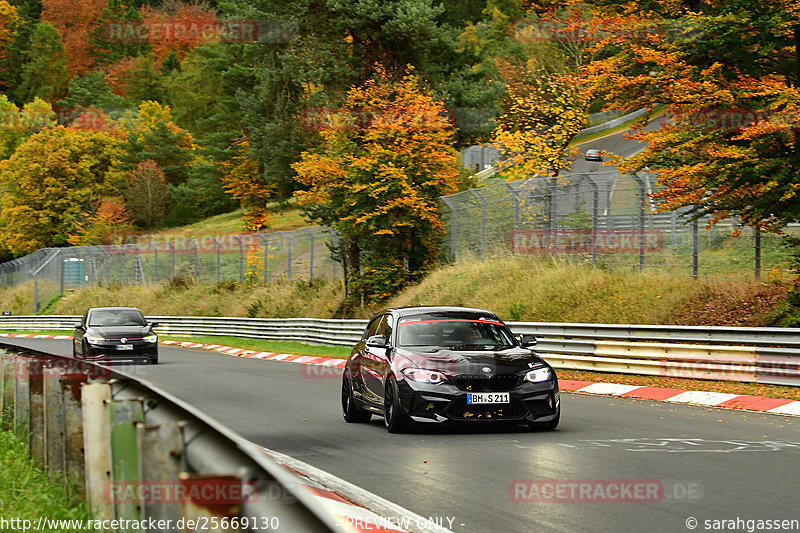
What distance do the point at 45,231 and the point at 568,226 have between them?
6675cm

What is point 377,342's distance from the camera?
1315 centimetres

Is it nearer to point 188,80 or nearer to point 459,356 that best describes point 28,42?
point 188,80

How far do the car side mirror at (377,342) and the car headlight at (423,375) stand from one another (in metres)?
A: 0.86

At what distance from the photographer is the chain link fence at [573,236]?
23562mm

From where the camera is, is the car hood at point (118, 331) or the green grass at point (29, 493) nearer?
the green grass at point (29, 493)

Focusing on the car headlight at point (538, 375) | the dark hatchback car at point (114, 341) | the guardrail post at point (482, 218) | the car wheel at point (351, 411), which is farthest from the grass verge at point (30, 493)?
the guardrail post at point (482, 218)

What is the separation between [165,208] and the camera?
95.4 meters

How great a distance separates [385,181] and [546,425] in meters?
22.8

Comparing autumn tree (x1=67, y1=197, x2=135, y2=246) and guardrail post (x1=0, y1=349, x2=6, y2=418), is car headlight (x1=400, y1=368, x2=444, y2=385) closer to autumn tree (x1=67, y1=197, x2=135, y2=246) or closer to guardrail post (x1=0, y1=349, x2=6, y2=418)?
guardrail post (x1=0, y1=349, x2=6, y2=418)

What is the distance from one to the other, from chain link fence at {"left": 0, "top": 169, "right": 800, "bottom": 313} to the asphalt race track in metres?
7.93

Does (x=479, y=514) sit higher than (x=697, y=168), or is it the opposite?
(x=697, y=168)

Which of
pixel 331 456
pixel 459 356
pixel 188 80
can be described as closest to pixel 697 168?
pixel 459 356

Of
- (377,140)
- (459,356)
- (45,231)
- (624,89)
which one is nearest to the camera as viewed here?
(459,356)

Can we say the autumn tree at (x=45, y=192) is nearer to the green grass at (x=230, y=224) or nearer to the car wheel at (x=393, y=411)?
the green grass at (x=230, y=224)
